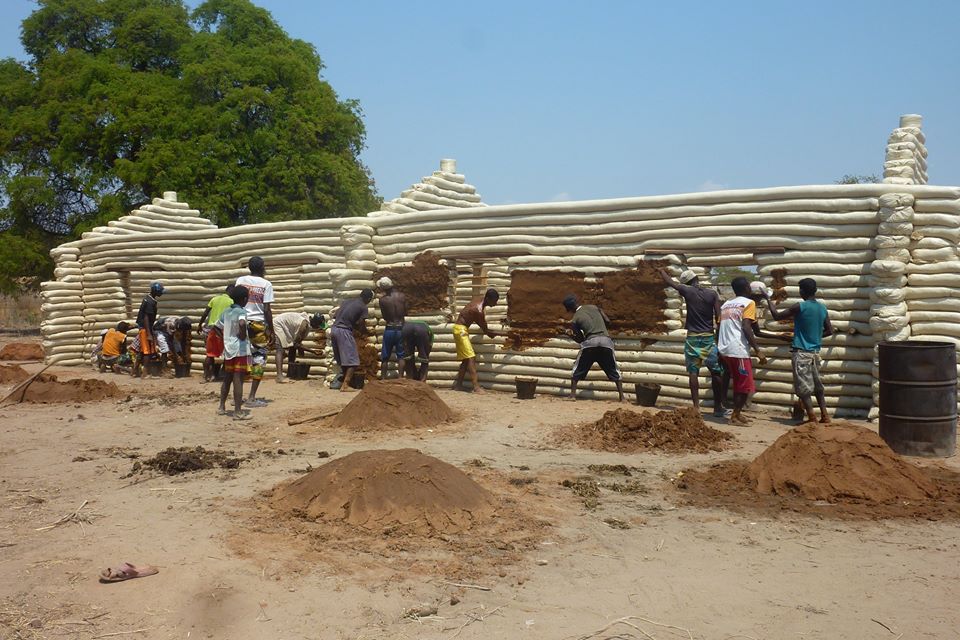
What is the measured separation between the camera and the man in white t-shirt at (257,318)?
10.4 metres

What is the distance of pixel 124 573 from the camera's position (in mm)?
4586

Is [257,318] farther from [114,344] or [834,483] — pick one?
[834,483]

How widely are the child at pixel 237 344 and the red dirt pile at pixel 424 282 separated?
3286mm

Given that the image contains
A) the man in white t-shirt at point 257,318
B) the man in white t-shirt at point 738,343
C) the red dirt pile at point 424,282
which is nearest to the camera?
the man in white t-shirt at point 738,343

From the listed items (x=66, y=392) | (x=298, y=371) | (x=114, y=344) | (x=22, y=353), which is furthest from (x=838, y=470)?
(x=22, y=353)

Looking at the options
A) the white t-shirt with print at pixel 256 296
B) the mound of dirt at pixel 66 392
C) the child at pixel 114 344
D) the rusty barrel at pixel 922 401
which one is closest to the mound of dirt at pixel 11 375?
the child at pixel 114 344

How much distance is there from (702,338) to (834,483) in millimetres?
3800

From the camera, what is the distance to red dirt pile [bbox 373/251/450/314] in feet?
41.1

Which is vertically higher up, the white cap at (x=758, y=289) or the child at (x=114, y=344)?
the white cap at (x=758, y=289)

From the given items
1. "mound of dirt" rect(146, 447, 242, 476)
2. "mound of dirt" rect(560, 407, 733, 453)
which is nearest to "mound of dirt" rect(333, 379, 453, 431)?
"mound of dirt" rect(560, 407, 733, 453)

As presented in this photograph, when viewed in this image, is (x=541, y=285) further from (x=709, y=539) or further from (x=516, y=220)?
(x=709, y=539)

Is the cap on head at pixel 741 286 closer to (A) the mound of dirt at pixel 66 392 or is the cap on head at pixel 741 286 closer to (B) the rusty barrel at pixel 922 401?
(B) the rusty barrel at pixel 922 401

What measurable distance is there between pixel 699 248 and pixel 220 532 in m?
6.83

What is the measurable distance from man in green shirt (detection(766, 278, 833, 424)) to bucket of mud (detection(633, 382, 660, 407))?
1.92 m
